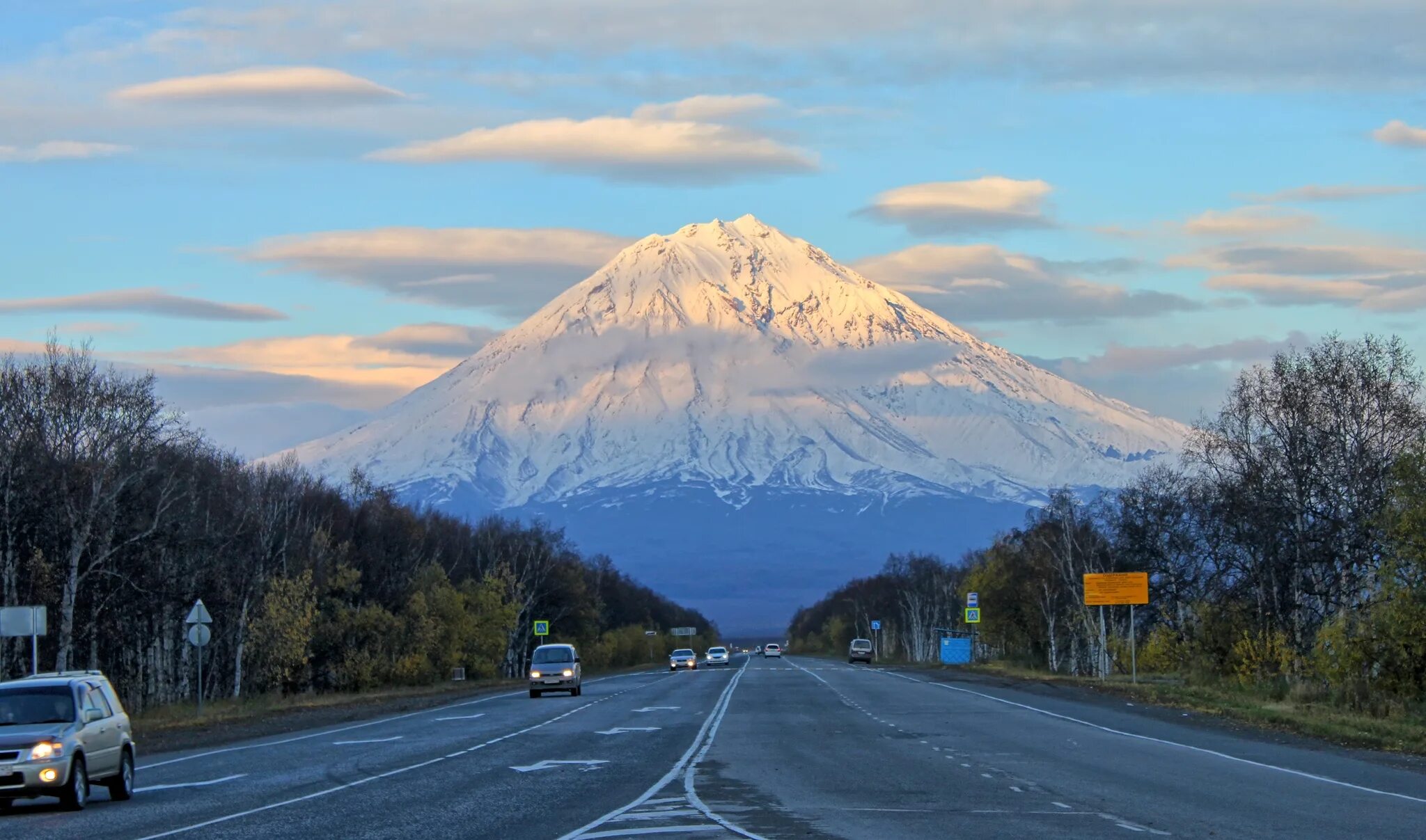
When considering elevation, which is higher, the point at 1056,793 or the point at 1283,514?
the point at 1283,514

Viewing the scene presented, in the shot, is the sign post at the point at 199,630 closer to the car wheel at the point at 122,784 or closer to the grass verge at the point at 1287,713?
the car wheel at the point at 122,784

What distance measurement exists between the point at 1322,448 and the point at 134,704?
39.3 m

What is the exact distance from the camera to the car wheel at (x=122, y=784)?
65.0ft

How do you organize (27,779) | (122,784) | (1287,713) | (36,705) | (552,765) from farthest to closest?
1. (1287,713)
2. (552,765)
3. (122,784)
4. (36,705)
5. (27,779)

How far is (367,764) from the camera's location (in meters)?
24.7

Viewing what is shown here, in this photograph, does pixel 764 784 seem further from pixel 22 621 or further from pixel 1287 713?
pixel 22 621

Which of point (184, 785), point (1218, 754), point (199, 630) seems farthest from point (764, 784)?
point (199, 630)

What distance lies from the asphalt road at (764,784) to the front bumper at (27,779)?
39cm

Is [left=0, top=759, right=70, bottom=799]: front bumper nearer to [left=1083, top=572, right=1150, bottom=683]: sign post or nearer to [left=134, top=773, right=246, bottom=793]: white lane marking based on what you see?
[left=134, top=773, right=246, bottom=793]: white lane marking

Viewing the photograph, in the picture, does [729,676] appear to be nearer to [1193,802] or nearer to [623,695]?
[623,695]

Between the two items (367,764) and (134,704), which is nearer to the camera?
(367,764)

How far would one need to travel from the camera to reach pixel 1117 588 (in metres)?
56.8

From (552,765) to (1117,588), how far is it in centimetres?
3713

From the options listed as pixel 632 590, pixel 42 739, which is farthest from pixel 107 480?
pixel 632 590
